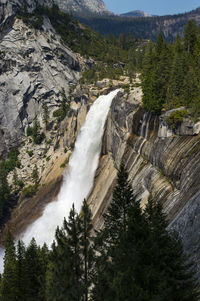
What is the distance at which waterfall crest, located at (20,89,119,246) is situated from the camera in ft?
196

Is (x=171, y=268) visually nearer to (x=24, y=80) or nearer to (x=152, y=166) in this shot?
(x=152, y=166)

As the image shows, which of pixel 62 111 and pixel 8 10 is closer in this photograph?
pixel 62 111

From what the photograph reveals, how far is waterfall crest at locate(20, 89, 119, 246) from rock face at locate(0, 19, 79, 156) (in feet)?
153

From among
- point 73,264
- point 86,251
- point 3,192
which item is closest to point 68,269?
point 73,264

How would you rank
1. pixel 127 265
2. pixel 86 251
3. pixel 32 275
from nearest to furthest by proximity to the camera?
pixel 127 265, pixel 86 251, pixel 32 275

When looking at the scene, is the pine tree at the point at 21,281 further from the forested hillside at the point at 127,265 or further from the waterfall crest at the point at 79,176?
the waterfall crest at the point at 79,176

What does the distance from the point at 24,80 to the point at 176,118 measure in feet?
298

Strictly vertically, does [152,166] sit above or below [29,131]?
below

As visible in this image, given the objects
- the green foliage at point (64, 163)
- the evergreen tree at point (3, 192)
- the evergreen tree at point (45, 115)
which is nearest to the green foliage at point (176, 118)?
the green foliage at point (64, 163)

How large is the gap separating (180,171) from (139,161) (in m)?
12.1

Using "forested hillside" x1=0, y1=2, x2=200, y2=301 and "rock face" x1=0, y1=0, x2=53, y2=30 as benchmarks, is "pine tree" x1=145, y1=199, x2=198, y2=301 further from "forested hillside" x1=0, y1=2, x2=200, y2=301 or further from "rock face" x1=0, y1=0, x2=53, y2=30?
"rock face" x1=0, y1=0, x2=53, y2=30

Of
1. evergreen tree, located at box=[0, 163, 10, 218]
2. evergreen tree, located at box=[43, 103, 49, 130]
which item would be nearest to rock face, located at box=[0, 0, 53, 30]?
evergreen tree, located at box=[43, 103, 49, 130]

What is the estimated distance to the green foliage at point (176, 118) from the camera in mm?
36125

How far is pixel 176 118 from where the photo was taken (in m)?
36.6
